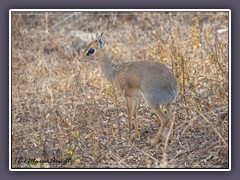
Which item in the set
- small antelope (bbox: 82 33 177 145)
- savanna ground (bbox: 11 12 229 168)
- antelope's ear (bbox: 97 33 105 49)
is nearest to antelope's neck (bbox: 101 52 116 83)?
small antelope (bbox: 82 33 177 145)

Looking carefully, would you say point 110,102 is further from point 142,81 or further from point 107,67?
point 142,81

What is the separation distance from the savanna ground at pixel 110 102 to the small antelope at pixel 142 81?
9.1 inches

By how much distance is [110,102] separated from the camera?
7.55m

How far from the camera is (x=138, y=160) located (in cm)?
606

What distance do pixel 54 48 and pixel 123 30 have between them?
126 cm

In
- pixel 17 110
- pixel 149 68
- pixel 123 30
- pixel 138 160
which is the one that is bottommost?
pixel 138 160

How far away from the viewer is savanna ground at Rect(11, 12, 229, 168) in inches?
237

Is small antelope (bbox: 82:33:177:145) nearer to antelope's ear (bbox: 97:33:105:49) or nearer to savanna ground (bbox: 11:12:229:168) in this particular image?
antelope's ear (bbox: 97:33:105:49)

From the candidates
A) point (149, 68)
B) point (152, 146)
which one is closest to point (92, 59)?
point (149, 68)

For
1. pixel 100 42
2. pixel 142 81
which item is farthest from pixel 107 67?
pixel 142 81

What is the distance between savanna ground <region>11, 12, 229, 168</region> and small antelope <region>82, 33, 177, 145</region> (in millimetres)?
232

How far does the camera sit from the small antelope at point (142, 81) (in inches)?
242

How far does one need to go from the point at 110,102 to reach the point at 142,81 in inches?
53.7

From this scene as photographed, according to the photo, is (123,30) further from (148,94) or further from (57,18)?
(148,94)
